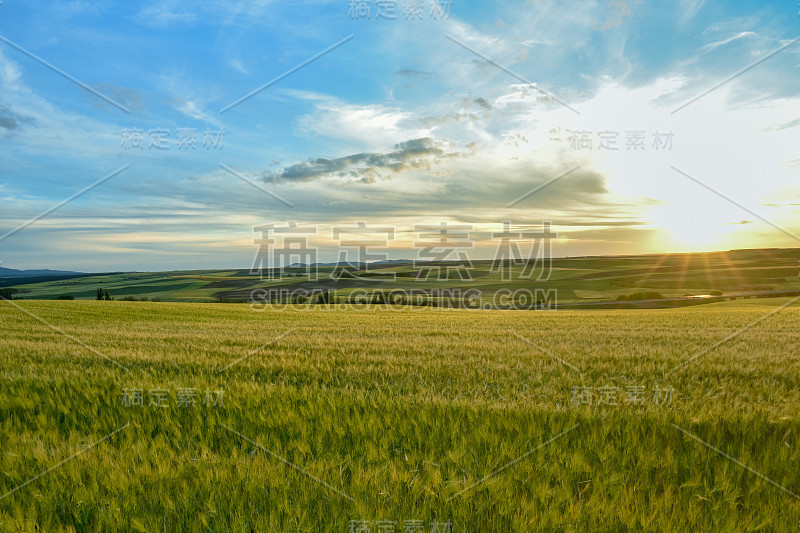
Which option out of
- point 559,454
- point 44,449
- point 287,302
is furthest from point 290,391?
point 287,302

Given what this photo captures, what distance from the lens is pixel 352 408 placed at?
14.9ft

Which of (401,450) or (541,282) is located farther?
(541,282)

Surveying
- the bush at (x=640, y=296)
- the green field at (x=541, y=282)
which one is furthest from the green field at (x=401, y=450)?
the bush at (x=640, y=296)

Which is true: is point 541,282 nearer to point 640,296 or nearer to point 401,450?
point 640,296

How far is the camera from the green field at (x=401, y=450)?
97.0 inches

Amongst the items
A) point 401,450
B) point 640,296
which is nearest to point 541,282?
point 640,296

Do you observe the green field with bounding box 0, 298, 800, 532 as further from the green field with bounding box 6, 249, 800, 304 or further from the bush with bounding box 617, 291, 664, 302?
the bush with bounding box 617, 291, 664, 302

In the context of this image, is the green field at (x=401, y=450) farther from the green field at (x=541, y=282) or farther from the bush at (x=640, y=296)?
the bush at (x=640, y=296)

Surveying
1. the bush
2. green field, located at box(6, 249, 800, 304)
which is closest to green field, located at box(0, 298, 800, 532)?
green field, located at box(6, 249, 800, 304)

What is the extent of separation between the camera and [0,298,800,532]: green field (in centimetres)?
246

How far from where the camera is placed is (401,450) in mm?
3377

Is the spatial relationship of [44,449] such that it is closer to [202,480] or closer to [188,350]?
[202,480]

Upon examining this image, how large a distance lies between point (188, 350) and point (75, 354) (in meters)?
2.02

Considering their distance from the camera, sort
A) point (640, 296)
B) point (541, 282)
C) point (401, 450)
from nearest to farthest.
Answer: point (401, 450) → point (640, 296) → point (541, 282)
